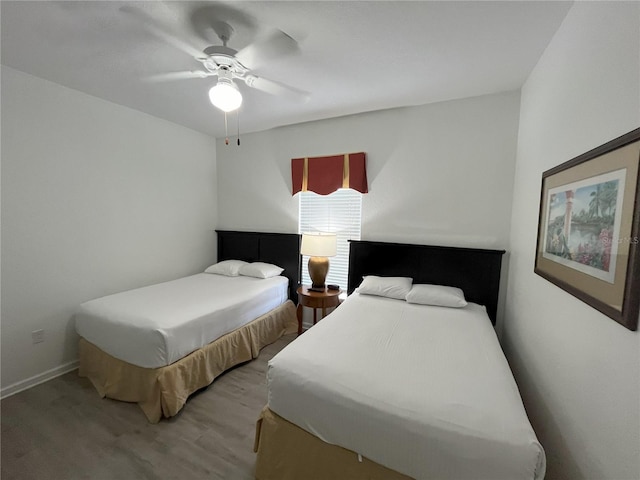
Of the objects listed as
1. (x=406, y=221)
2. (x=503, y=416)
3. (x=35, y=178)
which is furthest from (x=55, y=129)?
(x=503, y=416)

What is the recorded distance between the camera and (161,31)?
153 cm

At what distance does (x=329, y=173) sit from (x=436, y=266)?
153cm

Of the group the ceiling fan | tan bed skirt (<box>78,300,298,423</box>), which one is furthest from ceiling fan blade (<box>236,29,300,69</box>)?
tan bed skirt (<box>78,300,298,423</box>)

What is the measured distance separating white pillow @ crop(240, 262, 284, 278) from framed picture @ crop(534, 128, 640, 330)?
2.56 metres

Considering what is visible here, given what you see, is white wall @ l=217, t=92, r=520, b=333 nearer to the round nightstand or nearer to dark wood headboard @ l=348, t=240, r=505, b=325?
dark wood headboard @ l=348, t=240, r=505, b=325

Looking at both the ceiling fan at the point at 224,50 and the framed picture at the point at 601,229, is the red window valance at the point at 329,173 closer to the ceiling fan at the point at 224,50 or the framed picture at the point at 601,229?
the ceiling fan at the point at 224,50

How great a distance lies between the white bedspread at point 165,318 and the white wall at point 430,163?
1.19 metres

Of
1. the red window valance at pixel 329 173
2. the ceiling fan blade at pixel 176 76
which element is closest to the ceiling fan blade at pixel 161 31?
the ceiling fan blade at pixel 176 76

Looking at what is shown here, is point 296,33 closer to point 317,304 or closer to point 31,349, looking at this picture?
point 317,304

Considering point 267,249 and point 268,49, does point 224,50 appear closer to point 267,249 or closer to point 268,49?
point 268,49

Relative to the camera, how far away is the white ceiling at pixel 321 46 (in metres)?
1.36

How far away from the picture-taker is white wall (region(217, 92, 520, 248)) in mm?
2312

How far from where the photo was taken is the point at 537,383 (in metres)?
1.49

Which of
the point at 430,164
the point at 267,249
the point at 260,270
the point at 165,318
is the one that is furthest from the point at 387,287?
the point at 165,318
